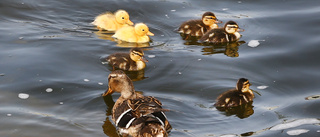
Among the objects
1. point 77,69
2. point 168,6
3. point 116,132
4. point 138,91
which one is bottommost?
point 116,132

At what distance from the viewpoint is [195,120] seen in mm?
6520

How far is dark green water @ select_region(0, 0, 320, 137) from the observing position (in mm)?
6543

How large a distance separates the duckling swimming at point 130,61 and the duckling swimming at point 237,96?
1.63m

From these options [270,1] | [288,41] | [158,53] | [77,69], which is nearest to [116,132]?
[77,69]

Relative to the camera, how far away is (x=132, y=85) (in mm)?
6746

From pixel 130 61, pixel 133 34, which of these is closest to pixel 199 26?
pixel 133 34

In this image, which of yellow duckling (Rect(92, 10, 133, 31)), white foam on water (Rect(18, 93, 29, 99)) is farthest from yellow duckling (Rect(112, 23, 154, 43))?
white foam on water (Rect(18, 93, 29, 99))

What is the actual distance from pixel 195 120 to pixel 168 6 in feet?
16.7

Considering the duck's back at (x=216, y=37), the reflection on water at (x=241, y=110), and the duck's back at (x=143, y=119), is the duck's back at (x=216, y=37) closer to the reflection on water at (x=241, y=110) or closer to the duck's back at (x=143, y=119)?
the reflection on water at (x=241, y=110)

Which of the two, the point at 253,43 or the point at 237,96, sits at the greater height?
the point at 253,43

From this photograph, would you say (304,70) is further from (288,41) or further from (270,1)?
(270,1)

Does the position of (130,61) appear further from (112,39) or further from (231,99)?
(231,99)

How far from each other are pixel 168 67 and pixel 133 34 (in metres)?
1.54

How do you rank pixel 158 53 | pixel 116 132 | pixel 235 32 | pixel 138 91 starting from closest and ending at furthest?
pixel 116 132
pixel 138 91
pixel 158 53
pixel 235 32
